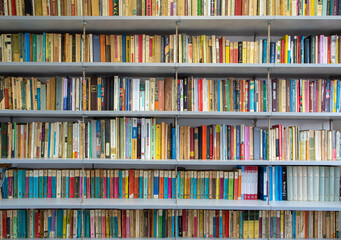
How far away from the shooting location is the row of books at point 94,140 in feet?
7.47

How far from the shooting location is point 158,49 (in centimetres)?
228

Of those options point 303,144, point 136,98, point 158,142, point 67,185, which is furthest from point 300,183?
point 67,185

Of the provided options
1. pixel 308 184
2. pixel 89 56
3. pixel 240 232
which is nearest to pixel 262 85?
pixel 308 184

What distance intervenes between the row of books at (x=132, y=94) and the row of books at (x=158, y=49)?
0.16 meters

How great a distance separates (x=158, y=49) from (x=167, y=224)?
127 cm

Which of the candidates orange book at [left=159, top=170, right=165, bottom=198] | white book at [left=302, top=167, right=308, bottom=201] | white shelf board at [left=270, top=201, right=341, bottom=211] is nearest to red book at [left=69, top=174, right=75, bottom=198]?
orange book at [left=159, top=170, right=165, bottom=198]

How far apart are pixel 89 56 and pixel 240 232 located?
5.50 ft

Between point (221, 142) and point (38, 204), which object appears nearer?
point (38, 204)

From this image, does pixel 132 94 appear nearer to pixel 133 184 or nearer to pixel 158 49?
pixel 158 49

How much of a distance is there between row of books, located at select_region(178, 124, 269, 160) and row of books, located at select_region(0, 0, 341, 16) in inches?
32.7

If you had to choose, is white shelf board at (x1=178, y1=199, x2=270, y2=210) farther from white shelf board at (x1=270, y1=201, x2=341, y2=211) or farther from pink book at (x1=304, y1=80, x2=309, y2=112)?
pink book at (x1=304, y1=80, x2=309, y2=112)

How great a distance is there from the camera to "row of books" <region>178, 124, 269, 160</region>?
229 centimetres

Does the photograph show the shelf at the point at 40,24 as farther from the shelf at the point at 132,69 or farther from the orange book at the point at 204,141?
Result: the orange book at the point at 204,141

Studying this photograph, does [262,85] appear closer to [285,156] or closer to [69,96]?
[285,156]
